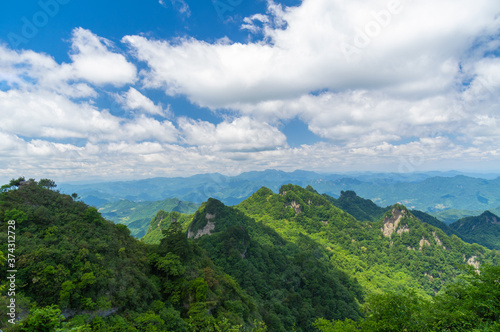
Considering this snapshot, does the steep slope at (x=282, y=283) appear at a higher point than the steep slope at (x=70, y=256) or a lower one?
lower

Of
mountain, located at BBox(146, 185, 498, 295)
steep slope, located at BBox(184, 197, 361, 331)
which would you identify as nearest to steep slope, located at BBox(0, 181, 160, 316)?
steep slope, located at BBox(184, 197, 361, 331)

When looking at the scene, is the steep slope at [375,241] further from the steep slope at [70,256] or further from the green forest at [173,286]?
the steep slope at [70,256]

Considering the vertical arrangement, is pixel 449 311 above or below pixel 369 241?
above

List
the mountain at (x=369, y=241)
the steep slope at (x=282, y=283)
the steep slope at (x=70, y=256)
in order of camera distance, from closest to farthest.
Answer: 1. the steep slope at (x=70, y=256)
2. the steep slope at (x=282, y=283)
3. the mountain at (x=369, y=241)

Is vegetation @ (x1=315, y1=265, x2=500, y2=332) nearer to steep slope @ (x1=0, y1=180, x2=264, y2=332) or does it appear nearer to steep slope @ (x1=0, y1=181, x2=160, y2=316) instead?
steep slope @ (x1=0, y1=180, x2=264, y2=332)

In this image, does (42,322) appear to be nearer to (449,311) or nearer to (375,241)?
(449,311)

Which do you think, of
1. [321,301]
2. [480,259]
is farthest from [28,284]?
[480,259]

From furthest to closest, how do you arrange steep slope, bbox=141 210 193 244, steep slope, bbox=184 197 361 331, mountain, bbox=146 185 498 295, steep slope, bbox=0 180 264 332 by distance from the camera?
steep slope, bbox=141 210 193 244 → mountain, bbox=146 185 498 295 → steep slope, bbox=184 197 361 331 → steep slope, bbox=0 180 264 332

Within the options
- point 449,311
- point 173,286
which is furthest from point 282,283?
point 449,311

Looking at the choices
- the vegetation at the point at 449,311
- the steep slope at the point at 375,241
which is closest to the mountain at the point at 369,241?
the steep slope at the point at 375,241
